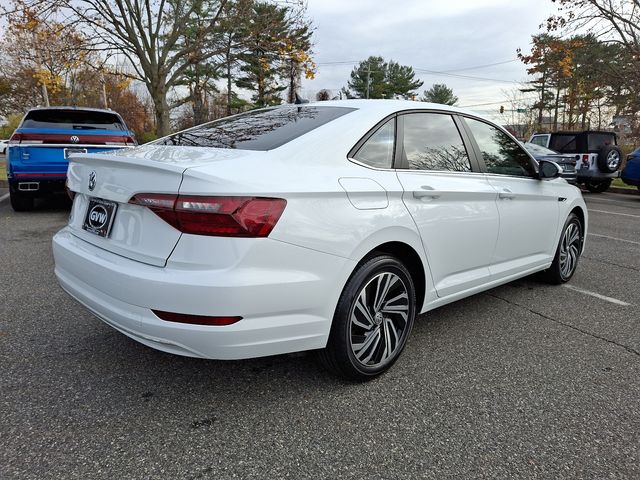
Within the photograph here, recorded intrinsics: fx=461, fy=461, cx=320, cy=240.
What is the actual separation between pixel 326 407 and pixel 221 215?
3.63ft

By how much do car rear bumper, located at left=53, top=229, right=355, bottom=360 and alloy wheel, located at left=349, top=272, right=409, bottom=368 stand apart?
25 centimetres

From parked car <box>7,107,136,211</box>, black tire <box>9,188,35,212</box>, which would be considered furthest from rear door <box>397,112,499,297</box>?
black tire <box>9,188,35,212</box>

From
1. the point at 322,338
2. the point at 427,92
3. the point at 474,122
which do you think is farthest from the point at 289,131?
the point at 427,92

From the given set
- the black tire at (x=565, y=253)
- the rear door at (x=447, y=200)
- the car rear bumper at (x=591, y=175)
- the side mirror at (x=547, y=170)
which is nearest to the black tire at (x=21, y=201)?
the rear door at (x=447, y=200)

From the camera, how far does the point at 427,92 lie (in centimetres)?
5753

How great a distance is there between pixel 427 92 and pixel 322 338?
60.0 meters

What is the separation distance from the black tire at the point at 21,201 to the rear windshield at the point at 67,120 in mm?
1140

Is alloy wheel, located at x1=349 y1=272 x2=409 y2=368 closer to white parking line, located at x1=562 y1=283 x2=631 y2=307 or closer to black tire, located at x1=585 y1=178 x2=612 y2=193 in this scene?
white parking line, located at x1=562 y1=283 x2=631 y2=307

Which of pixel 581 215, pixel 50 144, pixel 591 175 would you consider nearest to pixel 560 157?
pixel 591 175

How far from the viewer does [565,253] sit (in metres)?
4.38

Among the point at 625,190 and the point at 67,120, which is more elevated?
the point at 67,120

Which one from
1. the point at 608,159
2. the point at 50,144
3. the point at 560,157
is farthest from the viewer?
the point at 560,157

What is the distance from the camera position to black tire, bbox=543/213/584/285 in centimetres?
427

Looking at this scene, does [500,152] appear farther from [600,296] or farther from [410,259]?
[600,296]
